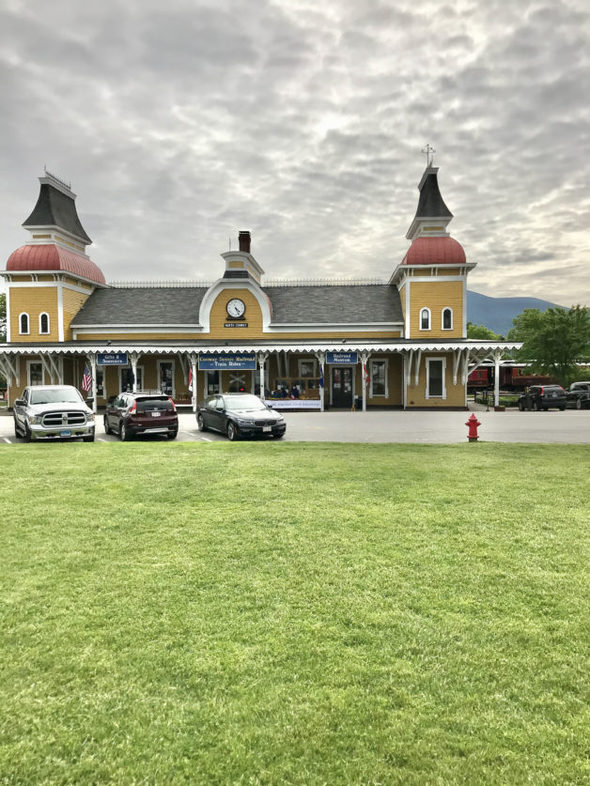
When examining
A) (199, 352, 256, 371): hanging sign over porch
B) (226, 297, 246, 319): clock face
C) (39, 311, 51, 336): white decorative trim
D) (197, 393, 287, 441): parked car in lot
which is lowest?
(197, 393, 287, 441): parked car in lot

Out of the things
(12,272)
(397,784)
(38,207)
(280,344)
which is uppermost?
(38,207)

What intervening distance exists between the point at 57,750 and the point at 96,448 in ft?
36.3

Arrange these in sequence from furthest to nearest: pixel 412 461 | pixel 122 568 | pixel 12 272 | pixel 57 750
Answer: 1. pixel 12 272
2. pixel 412 461
3. pixel 122 568
4. pixel 57 750

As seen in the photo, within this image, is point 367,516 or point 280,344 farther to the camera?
point 280,344

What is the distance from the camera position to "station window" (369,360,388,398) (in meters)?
32.6

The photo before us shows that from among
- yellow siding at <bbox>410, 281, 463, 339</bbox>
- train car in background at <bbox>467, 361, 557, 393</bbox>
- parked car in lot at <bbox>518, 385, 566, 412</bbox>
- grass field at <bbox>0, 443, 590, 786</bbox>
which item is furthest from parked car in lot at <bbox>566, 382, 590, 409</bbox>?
grass field at <bbox>0, 443, 590, 786</bbox>

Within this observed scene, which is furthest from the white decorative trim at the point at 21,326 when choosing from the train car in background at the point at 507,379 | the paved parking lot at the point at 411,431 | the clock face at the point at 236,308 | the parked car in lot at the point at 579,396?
the train car in background at the point at 507,379

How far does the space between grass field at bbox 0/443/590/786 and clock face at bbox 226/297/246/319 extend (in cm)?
2629

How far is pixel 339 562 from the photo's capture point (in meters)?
5.02

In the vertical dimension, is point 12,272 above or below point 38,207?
below

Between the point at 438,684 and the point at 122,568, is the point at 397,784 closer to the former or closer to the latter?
the point at 438,684

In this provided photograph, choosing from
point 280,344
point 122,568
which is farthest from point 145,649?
point 280,344

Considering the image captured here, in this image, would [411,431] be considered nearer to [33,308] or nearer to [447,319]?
[447,319]

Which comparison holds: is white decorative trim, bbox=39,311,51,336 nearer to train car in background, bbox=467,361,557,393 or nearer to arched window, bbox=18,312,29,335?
arched window, bbox=18,312,29,335
